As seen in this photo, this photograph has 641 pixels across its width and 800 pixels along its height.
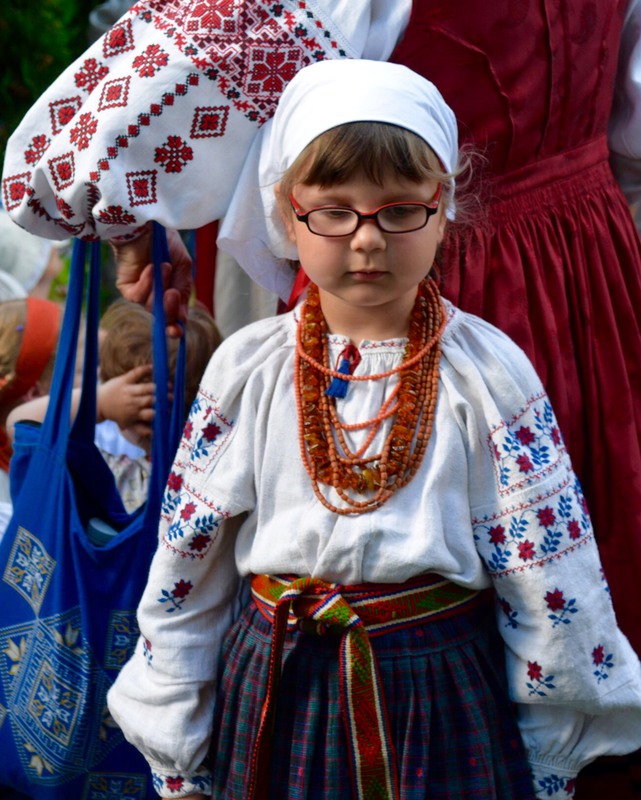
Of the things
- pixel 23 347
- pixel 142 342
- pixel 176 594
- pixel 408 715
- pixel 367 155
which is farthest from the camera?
pixel 23 347

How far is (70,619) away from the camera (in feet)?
6.25

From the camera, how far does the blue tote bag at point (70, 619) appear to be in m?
1.89

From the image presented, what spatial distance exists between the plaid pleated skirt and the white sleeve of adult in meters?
0.69

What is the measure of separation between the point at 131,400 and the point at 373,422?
3.02 feet

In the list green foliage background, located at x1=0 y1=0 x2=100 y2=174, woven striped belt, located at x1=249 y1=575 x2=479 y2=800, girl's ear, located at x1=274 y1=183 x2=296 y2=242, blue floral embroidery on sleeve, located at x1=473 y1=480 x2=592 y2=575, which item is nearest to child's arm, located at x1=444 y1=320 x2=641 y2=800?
blue floral embroidery on sleeve, located at x1=473 y1=480 x2=592 y2=575

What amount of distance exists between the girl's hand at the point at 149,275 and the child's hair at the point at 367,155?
22.4 inches

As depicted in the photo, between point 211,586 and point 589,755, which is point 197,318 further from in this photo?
point 589,755

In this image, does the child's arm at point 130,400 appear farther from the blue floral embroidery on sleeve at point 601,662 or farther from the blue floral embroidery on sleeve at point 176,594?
the blue floral embroidery on sleeve at point 601,662

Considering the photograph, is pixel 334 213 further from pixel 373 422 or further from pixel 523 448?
pixel 523 448

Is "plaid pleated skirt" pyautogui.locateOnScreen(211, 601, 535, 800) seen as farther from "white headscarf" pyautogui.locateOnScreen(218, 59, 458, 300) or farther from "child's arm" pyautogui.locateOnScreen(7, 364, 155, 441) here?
"child's arm" pyautogui.locateOnScreen(7, 364, 155, 441)

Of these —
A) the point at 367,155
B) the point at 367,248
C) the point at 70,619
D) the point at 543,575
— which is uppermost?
the point at 367,155

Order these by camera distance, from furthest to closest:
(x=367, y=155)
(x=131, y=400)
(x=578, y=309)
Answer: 1. (x=131, y=400)
2. (x=578, y=309)
3. (x=367, y=155)

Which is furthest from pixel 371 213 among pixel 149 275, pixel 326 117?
pixel 149 275

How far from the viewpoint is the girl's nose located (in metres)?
1.45
